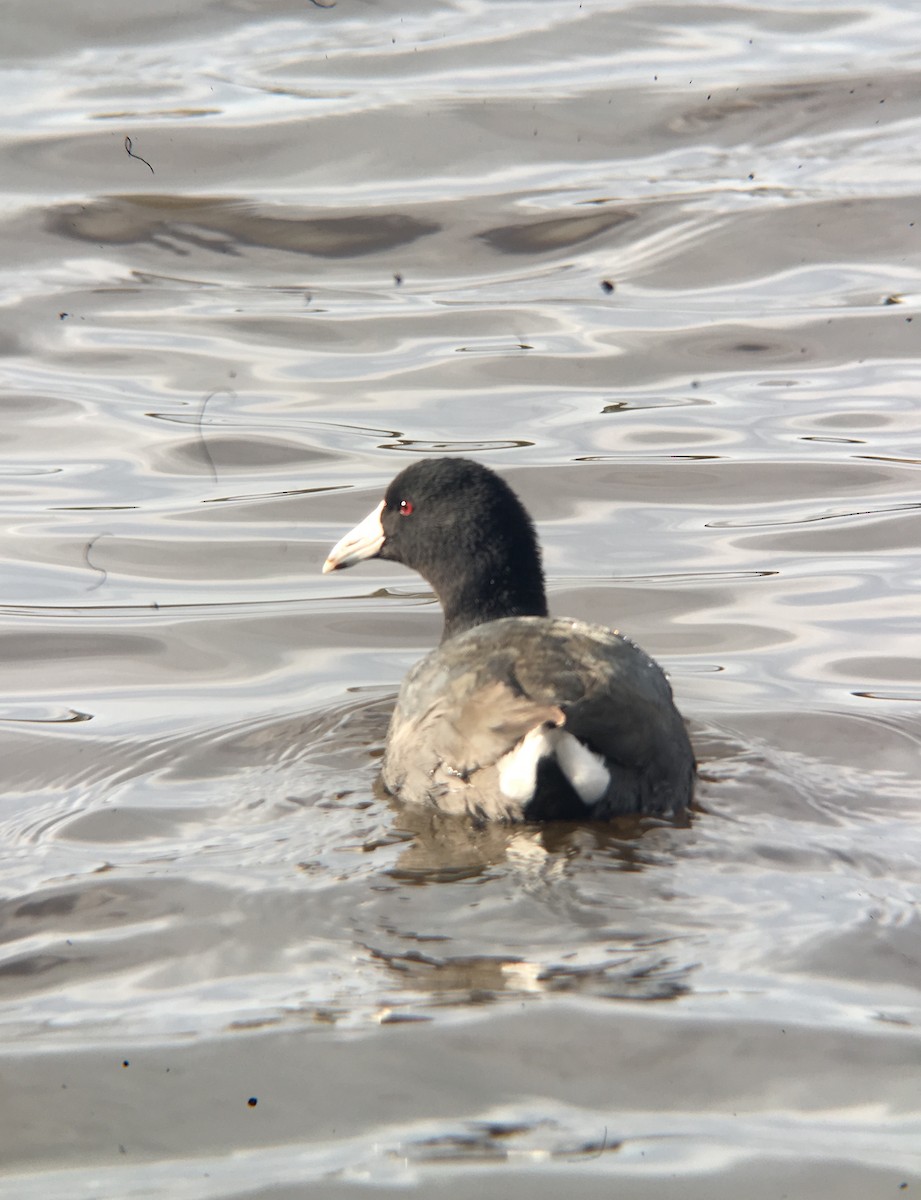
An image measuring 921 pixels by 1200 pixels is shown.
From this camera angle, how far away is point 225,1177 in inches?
109

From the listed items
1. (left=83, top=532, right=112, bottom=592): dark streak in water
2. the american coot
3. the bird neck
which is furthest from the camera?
(left=83, top=532, right=112, bottom=592): dark streak in water

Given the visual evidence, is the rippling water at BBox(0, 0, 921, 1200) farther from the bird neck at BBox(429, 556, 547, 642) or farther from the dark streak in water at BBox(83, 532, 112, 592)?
the bird neck at BBox(429, 556, 547, 642)

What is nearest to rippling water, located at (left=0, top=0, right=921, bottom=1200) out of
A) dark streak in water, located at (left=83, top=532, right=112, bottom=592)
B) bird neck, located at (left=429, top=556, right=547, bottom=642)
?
dark streak in water, located at (left=83, top=532, right=112, bottom=592)

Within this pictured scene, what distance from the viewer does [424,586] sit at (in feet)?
23.3

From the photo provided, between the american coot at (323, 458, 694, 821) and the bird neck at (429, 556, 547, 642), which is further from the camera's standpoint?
the bird neck at (429, 556, 547, 642)

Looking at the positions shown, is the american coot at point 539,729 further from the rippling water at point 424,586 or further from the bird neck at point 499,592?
the bird neck at point 499,592

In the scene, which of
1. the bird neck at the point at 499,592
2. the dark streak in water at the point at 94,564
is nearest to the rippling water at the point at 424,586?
the dark streak in water at the point at 94,564

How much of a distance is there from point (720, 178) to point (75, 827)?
26.8 ft

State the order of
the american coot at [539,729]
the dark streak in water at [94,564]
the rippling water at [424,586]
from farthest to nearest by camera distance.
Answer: the dark streak in water at [94,564], the american coot at [539,729], the rippling water at [424,586]

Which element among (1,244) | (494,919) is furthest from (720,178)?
(494,919)

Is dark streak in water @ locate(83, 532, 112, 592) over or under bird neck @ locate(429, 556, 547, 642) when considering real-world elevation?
under

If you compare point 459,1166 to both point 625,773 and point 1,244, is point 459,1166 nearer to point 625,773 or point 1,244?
point 625,773

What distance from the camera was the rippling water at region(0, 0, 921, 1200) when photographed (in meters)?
3.04

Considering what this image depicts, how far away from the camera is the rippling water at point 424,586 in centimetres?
304
